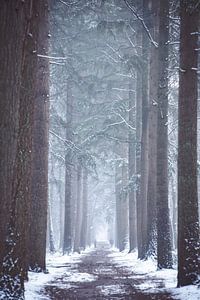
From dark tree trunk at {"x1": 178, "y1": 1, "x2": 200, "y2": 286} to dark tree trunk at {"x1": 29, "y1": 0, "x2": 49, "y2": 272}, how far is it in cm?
468

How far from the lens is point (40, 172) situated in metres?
12.2

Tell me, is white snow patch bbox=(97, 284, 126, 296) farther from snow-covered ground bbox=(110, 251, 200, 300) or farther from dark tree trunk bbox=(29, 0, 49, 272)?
dark tree trunk bbox=(29, 0, 49, 272)

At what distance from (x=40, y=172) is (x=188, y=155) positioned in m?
4.94

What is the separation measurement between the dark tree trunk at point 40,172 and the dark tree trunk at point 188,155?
4682 millimetres

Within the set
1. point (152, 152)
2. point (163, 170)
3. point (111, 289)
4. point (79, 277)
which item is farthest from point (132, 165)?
point (111, 289)

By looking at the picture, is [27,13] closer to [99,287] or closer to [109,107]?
[99,287]

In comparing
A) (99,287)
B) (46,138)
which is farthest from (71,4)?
(99,287)

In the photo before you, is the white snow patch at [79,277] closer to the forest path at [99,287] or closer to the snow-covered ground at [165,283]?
the forest path at [99,287]

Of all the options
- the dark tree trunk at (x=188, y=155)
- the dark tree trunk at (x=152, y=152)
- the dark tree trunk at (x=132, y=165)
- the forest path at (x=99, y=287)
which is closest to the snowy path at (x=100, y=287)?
the forest path at (x=99, y=287)

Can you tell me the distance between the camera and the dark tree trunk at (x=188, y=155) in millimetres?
8859

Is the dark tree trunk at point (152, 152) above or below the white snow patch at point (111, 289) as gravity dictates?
above

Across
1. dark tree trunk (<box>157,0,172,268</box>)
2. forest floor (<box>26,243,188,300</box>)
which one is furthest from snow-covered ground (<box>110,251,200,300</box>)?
dark tree trunk (<box>157,0,172,268</box>)

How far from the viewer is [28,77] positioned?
7730mm

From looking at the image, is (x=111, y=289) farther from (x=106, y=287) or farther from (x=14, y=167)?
(x=14, y=167)
